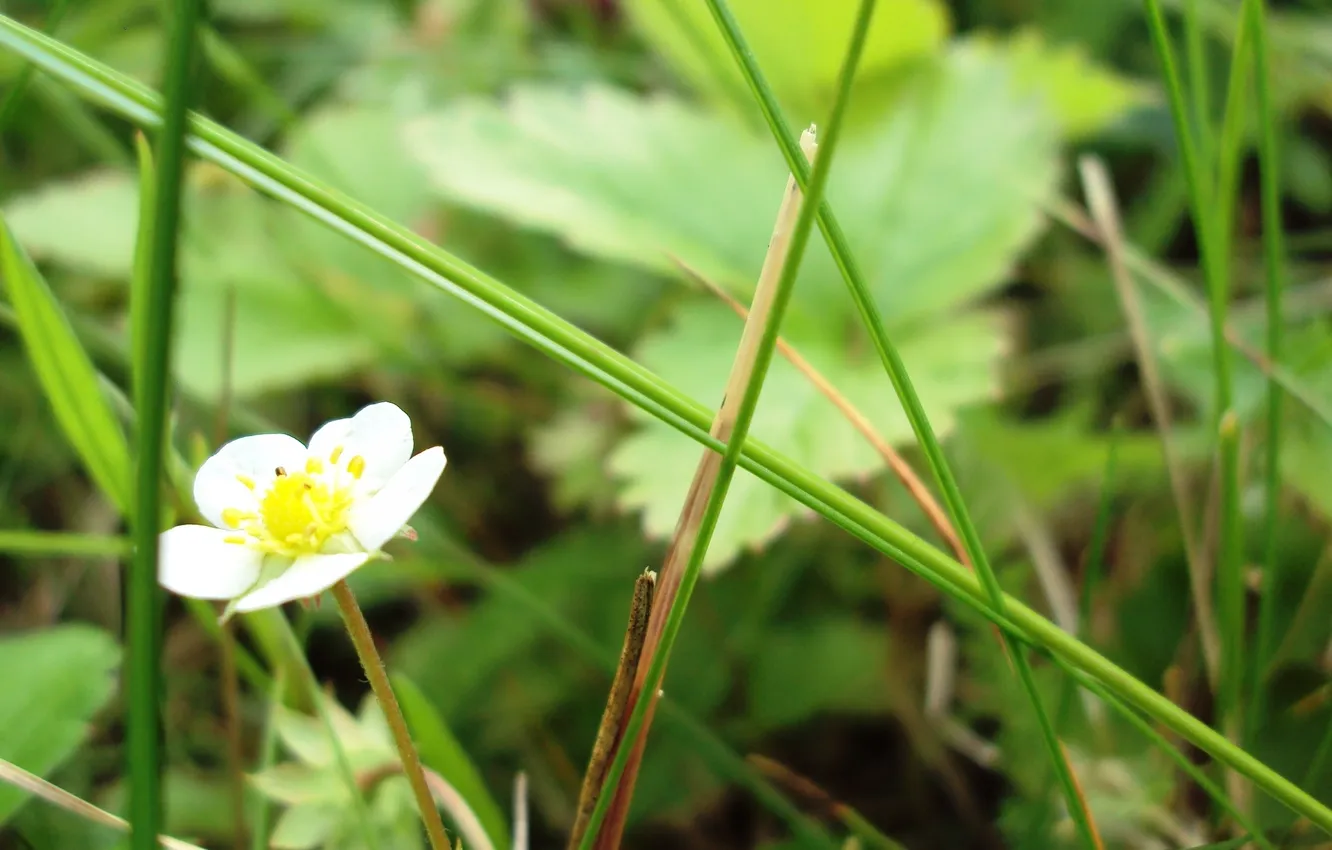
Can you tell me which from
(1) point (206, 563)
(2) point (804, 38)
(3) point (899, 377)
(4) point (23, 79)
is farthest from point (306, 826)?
(2) point (804, 38)

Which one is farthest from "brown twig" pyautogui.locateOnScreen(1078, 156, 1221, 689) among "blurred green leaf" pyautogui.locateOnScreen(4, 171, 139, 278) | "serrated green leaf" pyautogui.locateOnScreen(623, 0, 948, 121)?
"blurred green leaf" pyautogui.locateOnScreen(4, 171, 139, 278)

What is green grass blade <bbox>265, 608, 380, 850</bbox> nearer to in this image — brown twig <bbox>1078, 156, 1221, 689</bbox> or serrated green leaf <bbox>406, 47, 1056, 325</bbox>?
serrated green leaf <bbox>406, 47, 1056, 325</bbox>

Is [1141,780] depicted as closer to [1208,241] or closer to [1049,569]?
[1049,569]

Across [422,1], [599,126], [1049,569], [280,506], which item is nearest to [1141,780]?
[1049,569]

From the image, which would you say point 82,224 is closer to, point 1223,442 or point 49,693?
point 49,693

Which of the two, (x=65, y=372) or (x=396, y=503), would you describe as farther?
(x=65, y=372)
